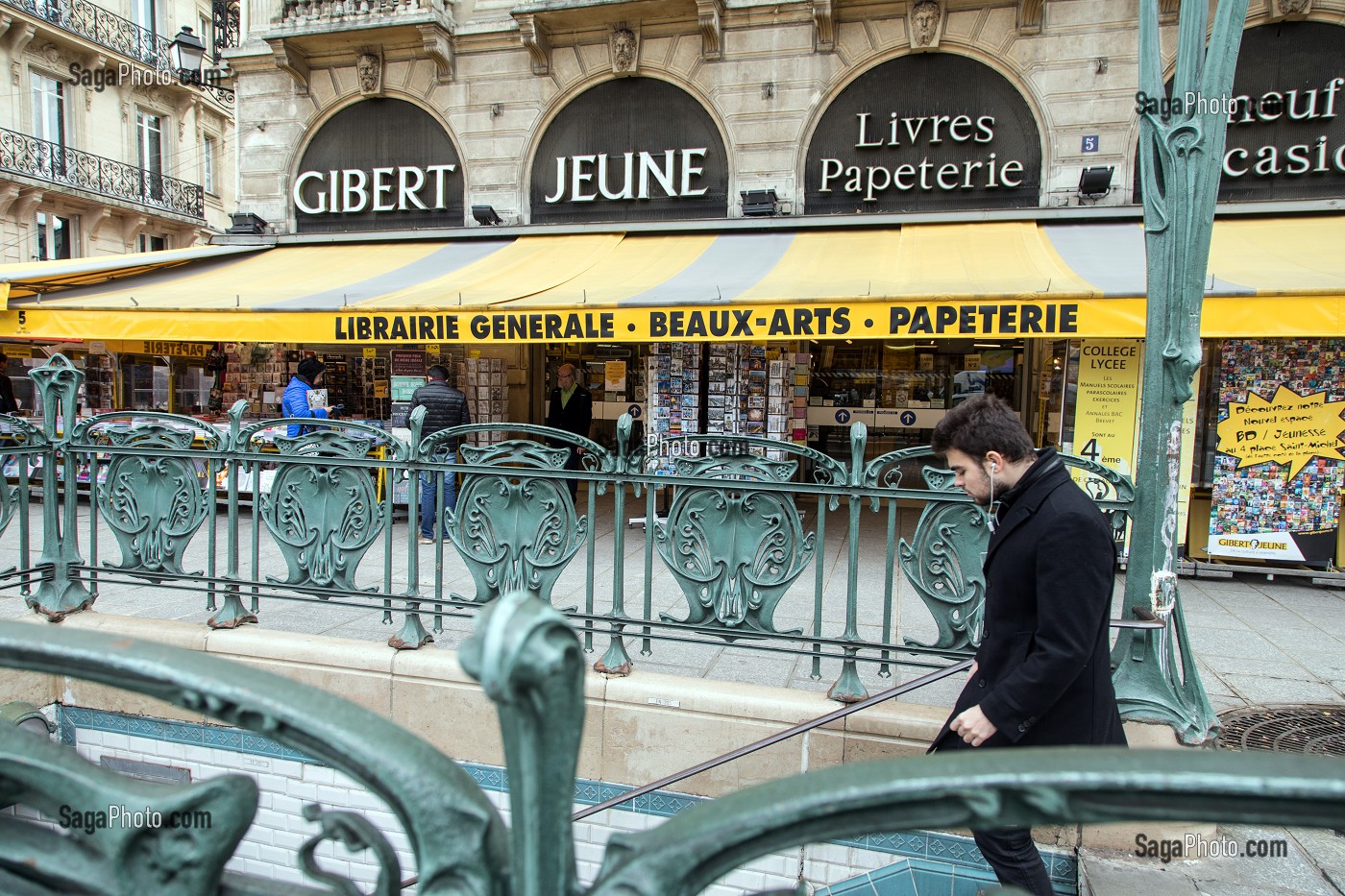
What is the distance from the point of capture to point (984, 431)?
2490mm

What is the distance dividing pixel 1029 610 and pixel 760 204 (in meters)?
7.75

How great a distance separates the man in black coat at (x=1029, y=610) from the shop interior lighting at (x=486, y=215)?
885 centimetres

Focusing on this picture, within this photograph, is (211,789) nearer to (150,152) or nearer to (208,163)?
(150,152)

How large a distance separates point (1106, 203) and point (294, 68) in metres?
10.5

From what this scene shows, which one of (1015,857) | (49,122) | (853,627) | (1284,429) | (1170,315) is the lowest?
(1015,857)

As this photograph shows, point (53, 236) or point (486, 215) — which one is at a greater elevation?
point (53, 236)

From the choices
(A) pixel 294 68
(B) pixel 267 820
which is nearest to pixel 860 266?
(B) pixel 267 820

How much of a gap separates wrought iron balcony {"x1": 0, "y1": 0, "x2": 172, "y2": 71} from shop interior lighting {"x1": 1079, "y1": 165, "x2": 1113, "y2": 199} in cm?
2172

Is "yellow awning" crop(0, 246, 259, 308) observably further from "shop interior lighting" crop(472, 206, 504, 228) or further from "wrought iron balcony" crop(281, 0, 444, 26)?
"shop interior lighting" crop(472, 206, 504, 228)

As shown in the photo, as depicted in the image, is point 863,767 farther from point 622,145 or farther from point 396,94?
point 396,94

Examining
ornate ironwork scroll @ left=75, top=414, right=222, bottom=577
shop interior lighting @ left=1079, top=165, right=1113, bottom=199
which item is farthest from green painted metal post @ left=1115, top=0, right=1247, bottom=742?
shop interior lighting @ left=1079, top=165, right=1113, bottom=199

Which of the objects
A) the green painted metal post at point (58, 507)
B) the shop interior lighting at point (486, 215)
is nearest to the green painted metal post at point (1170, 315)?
the green painted metal post at point (58, 507)

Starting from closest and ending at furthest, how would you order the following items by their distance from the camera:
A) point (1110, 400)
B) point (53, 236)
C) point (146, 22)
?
point (1110, 400) → point (53, 236) → point (146, 22)

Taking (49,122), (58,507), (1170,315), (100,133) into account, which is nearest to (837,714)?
(1170,315)
